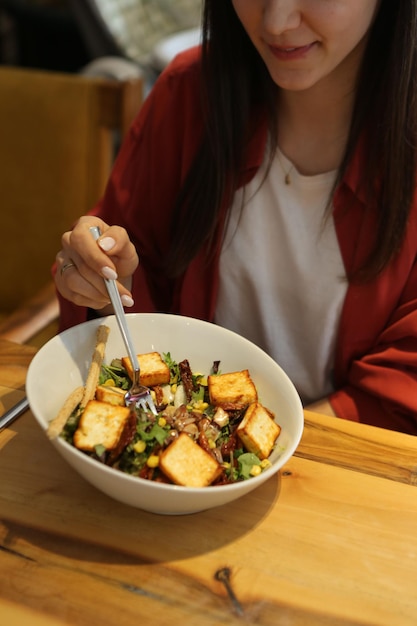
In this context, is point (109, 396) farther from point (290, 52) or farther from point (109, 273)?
point (290, 52)

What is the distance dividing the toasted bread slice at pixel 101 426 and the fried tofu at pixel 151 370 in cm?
13

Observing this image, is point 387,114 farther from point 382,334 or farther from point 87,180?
point 87,180

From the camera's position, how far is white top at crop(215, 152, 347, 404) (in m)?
1.38

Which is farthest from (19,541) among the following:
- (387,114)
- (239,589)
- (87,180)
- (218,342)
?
(87,180)

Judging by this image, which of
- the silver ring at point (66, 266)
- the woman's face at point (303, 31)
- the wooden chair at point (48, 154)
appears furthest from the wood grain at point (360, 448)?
the wooden chair at point (48, 154)

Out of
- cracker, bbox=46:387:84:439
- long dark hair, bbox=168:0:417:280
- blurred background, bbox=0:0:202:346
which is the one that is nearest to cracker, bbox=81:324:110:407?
cracker, bbox=46:387:84:439

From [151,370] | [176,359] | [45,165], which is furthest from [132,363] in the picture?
[45,165]

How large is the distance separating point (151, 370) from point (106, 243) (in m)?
0.21

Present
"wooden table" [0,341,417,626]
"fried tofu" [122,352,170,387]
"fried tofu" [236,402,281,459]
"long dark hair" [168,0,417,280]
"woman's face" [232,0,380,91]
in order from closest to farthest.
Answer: "wooden table" [0,341,417,626], "fried tofu" [236,402,281,459], "fried tofu" [122,352,170,387], "woman's face" [232,0,380,91], "long dark hair" [168,0,417,280]

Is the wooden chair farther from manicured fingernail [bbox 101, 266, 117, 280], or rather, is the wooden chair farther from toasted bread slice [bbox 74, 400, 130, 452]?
toasted bread slice [bbox 74, 400, 130, 452]

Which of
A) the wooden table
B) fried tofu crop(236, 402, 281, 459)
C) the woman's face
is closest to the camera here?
the wooden table

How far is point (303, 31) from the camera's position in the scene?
44.4 inches

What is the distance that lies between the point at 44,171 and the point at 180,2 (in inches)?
99.3

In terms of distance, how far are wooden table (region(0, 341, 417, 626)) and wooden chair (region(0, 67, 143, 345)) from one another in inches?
36.1
